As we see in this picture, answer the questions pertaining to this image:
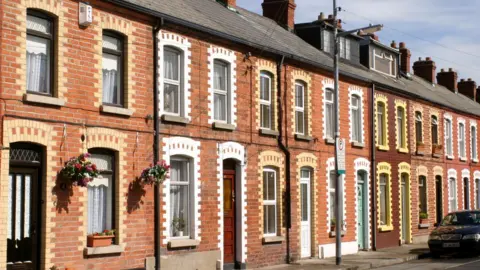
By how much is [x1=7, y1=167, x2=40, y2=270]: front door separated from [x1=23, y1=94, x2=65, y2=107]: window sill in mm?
1330

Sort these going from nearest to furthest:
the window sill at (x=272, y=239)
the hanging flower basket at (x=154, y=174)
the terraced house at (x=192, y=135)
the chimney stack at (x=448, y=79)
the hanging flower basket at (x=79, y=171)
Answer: the terraced house at (x=192, y=135) < the hanging flower basket at (x=79, y=171) < the hanging flower basket at (x=154, y=174) < the window sill at (x=272, y=239) < the chimney stack at (x=448, y=79)

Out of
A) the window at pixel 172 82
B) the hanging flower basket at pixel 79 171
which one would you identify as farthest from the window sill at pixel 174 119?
the hanging flower basket at pixel 79 171

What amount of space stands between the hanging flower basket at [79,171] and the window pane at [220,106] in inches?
235

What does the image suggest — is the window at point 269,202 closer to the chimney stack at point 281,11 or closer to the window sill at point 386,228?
the window sill at point 386,228

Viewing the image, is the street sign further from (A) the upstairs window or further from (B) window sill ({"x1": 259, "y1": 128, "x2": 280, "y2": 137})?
(A) the upstairs window

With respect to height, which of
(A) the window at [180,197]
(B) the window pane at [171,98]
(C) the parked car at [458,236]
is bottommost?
(C) the parked car at [458,236]

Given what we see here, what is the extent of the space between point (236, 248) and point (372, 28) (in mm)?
7411

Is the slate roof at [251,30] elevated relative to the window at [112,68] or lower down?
elevated

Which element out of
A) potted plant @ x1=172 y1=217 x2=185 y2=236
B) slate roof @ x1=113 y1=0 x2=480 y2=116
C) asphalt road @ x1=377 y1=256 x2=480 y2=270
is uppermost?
slate roof @ x1=113 y1=0 x2=480 y2=116

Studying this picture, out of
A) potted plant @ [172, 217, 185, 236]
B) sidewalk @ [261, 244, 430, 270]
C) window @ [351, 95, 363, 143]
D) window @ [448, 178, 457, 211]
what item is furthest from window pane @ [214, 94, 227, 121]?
window @ [448, 178, 457, 211]

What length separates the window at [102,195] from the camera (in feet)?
56.2

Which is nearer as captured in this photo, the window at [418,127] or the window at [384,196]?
the window at [384,196]

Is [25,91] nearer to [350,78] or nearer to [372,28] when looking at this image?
[372,28]

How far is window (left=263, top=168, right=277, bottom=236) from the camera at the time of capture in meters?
23.5
